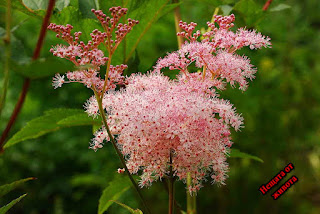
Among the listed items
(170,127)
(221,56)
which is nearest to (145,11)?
(221,56)

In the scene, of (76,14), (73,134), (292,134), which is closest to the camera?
(76,14)

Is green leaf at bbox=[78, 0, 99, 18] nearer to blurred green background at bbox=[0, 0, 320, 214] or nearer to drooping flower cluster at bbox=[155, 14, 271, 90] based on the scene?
drooping flower cluster at bbox=[155, 14, 271, 90]

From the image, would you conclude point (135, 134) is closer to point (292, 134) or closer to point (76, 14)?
point (76, 14)

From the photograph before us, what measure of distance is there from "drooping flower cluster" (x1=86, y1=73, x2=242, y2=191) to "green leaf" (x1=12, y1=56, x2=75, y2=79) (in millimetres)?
233

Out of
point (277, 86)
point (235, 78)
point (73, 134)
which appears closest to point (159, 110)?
point (235, 78)

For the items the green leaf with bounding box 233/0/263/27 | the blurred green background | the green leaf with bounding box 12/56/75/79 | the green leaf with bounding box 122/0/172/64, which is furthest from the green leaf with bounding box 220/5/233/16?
the blurred green background

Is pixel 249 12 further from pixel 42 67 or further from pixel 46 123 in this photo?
pixel 42 67

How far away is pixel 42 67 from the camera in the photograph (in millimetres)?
393

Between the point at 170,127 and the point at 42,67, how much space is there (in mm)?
261

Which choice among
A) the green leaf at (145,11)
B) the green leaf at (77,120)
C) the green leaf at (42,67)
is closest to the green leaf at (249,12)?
the green leaf at (145,11)

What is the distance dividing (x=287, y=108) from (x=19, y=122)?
5.77ft

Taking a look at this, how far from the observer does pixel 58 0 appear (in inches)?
33.1

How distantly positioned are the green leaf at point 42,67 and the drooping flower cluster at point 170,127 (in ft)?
0.76

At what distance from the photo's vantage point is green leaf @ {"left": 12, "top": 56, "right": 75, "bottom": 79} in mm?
387
